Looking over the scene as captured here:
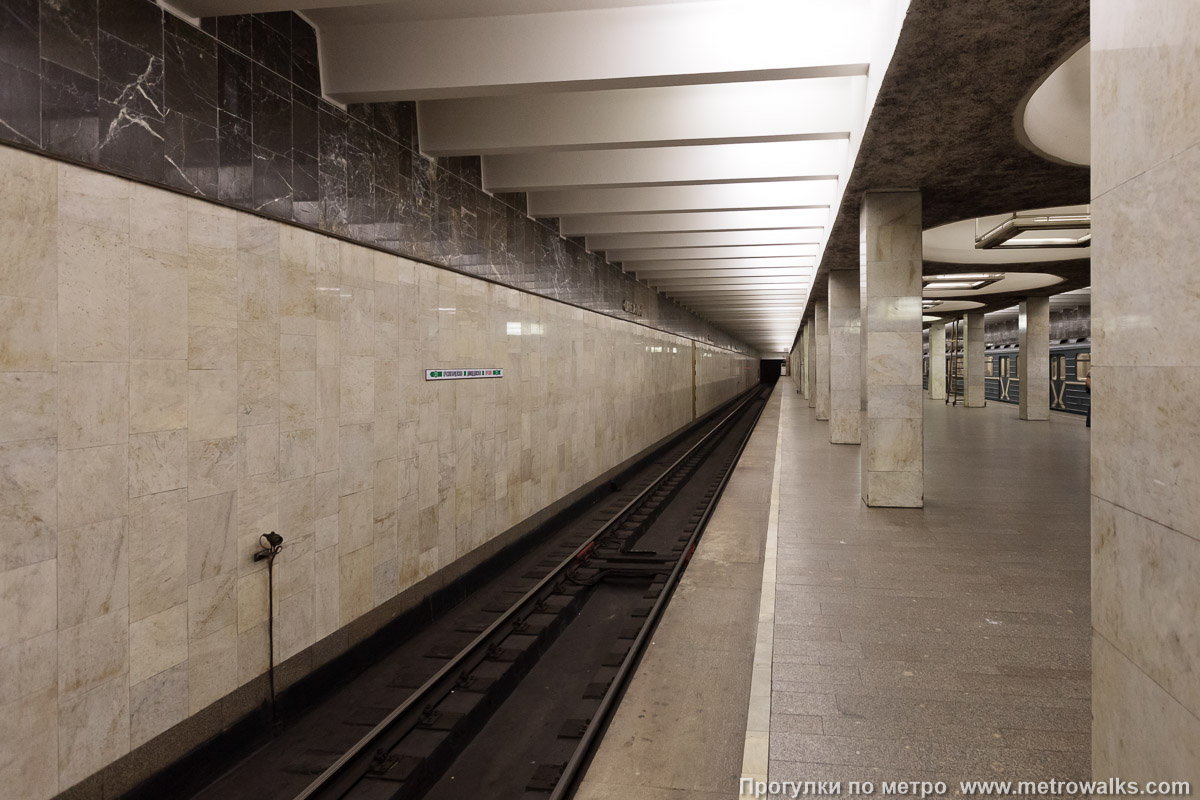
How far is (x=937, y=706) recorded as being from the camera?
3574 millimetres

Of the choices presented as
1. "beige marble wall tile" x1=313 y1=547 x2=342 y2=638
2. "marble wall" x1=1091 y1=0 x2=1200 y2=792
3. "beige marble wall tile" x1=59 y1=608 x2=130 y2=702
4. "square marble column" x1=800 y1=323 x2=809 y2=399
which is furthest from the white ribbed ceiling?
"square marble column" x1=800 y1=323 x2=809 y2=399

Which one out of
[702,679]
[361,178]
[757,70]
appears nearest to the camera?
[702,679]

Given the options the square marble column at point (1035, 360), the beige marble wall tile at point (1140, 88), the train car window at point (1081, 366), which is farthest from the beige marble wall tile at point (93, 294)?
the train car window at point (1081, 366)

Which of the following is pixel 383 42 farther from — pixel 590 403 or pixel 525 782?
pixel 590 403

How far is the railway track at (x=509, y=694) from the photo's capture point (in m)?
4.53

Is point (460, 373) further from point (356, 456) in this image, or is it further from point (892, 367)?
point (892, 367)

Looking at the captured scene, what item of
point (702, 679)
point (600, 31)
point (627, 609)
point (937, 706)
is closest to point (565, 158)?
point (600, 31)

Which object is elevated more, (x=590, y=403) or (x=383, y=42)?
(x=383, y=42)

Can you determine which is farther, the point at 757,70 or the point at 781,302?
the point at 781,302

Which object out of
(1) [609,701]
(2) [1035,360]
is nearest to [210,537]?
(1) [609,701]

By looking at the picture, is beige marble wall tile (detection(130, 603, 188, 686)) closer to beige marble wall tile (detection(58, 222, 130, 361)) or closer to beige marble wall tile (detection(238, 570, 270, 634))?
beige marble wall tile (detection(238, 570, 270, 634))

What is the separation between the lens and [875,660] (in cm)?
416

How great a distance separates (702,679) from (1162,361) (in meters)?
3.53

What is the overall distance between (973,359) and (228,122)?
2867 cm
